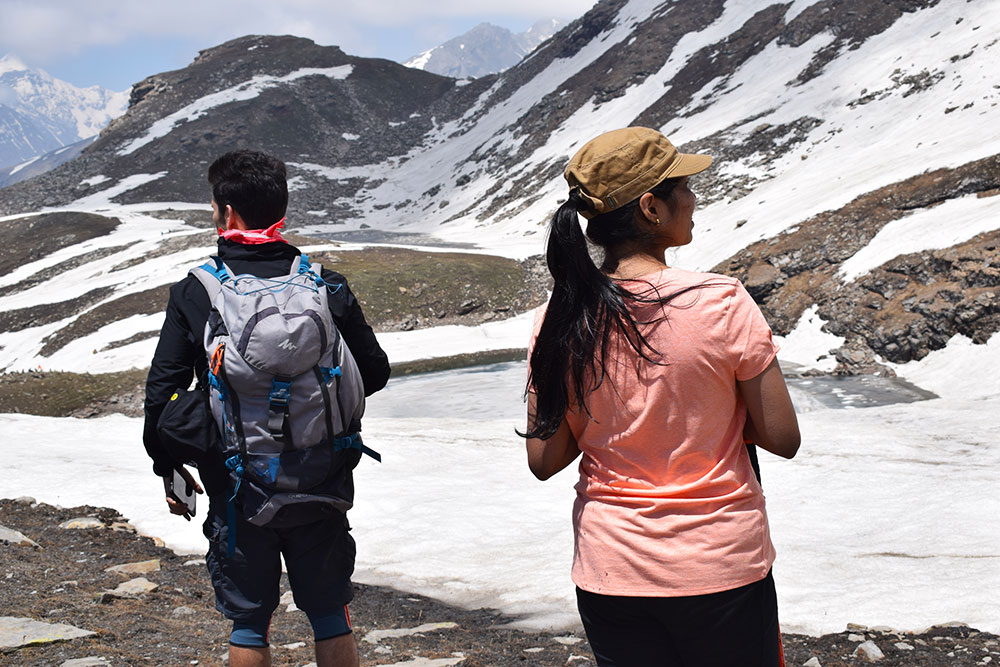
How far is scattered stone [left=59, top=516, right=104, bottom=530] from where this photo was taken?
1113 centimetres

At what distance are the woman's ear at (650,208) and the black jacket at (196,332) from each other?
175 cm

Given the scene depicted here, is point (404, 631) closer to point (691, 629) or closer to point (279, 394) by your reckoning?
point (279, 394)

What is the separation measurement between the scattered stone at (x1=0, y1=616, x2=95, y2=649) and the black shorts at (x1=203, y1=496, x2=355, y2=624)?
8.63 ft

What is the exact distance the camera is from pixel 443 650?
6.98 meters

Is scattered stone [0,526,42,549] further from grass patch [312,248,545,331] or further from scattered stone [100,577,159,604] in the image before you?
grass patch [312,248,545,331]

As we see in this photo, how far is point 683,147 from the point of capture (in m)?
62.1

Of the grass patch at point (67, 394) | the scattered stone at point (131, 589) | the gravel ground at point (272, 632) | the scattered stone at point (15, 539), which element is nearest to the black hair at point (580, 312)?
the gravel ground at point (272, 632)

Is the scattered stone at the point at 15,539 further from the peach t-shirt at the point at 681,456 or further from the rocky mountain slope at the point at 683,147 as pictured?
the rocky mountain slope at the point at 683,147

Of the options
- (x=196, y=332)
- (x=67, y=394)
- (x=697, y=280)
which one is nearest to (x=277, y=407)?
(x=196, y=332)

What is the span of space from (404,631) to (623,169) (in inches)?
233

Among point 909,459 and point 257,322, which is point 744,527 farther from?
point 909,459

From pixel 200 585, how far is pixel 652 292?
7.50 m

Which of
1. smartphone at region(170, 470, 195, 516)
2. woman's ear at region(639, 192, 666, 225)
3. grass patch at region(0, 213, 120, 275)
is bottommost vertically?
smartphone at region(170, 470, 195, 516)

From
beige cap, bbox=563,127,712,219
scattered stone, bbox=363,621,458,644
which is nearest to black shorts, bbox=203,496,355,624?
beige cap, bbox=563,127,712,219
